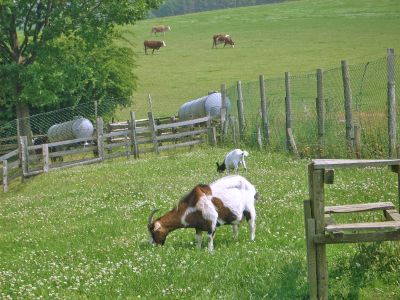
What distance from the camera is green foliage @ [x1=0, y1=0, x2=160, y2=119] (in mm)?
31812

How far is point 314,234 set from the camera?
750cm

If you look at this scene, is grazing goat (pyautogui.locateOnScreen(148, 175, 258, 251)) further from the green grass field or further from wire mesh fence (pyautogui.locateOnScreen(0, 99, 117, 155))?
wire mesh fence (pyautogui.locateOnScreen(0, 99, 117, 155))

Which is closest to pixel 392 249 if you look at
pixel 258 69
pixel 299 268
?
pixel 299 268

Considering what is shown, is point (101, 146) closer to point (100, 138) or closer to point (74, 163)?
point (100, 138)

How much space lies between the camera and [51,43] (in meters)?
33.1

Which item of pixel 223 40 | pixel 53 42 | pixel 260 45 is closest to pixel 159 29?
pixel 223 40

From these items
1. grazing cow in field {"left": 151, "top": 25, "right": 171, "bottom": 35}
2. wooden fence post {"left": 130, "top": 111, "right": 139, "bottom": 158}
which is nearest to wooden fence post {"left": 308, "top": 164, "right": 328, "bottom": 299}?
wooden fence post {"left": 130, "top": 111, "right": 139, "bottom": 158}

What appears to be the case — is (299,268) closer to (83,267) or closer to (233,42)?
(83,267)

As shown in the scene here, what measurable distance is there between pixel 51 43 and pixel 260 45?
40783mm

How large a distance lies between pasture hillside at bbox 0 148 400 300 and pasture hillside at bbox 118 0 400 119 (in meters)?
23.6

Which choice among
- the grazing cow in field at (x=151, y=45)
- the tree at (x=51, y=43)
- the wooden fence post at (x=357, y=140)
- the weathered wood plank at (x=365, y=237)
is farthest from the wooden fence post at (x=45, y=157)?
the grazing cow in field at (x=151, y=45)

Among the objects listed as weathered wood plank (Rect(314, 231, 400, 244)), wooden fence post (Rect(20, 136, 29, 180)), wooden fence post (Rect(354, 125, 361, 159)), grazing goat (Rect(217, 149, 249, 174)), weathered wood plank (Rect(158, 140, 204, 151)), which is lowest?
weathered wood plank (Rect(158, 140, 204, 151))

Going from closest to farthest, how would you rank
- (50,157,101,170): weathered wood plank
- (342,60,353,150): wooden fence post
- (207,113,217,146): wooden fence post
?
(342,60,353,150): wooden fence post → (50,157,101,170): weathered wood plank → (207,113,217,146): wooden fence post

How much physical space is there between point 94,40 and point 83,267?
80.3 feet
